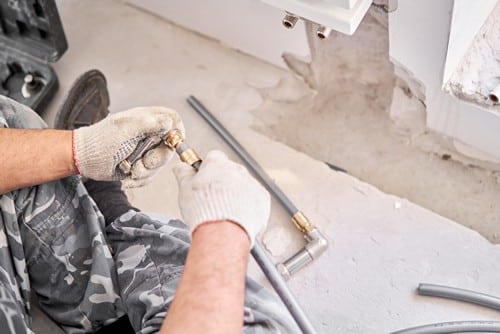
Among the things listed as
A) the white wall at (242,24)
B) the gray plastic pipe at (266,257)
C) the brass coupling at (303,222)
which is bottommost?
the brass coupling at (303,222)

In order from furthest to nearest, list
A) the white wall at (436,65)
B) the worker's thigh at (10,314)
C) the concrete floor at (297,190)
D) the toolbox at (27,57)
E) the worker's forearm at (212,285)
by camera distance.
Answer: the toolbox at (27,57), the concrete floor at (297,190), the white wall at (436,65), the worker's thigh at (10,314), the worker's forearm at (212,285)

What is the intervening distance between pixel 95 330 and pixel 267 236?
1.53 ft

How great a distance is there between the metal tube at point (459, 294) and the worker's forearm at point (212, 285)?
1.74 ft

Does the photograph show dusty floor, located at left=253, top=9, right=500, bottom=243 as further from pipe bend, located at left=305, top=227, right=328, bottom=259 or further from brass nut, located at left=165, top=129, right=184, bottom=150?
brass nut, located at left=165, top=129, right=184, bottom=150

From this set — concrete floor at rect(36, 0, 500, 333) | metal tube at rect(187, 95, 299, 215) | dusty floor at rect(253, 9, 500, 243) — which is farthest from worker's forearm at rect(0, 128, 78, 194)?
dusty floor at rect(253, 9, 500, 243)

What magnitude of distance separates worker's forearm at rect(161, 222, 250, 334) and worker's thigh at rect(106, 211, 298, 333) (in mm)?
130

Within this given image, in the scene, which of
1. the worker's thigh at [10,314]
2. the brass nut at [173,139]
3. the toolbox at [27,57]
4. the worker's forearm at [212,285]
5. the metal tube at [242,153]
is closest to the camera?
the worker's forearm at [212,285]

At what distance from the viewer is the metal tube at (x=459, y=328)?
3.96 feet

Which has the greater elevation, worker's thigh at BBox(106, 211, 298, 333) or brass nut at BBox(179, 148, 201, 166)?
brass nut at BBox(179, 148, 201, 166)

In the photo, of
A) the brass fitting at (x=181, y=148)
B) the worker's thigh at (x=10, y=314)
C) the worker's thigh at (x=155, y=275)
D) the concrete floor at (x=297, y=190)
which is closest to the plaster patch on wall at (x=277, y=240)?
the concrete floor at (x=297, y=190)

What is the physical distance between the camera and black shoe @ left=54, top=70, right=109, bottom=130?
1455 mm

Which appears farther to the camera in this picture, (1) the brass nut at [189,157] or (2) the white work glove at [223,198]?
(1) the brass nut at [189,157]

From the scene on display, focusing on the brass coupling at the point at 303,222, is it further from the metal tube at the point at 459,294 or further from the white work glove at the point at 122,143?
the white work glove at the point at 122,143

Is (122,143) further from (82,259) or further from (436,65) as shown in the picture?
(436,65)
